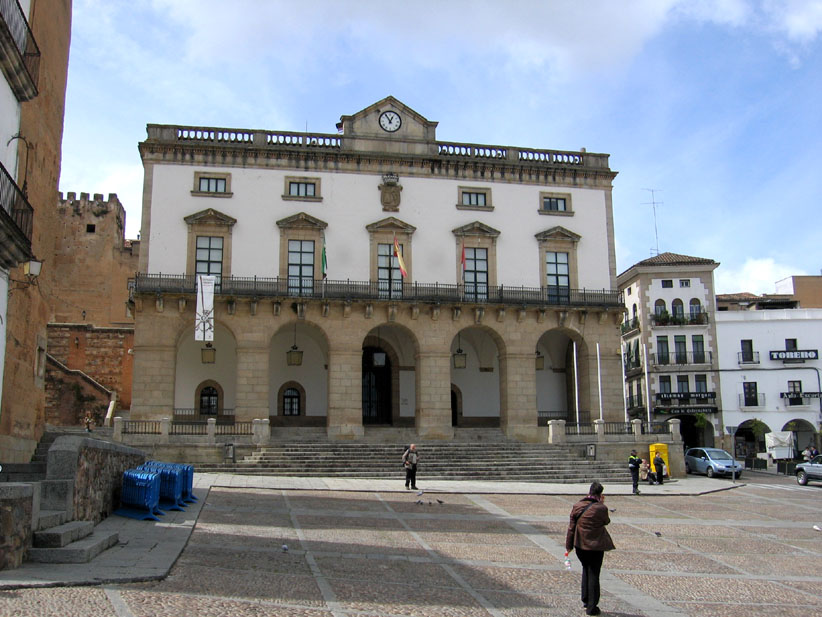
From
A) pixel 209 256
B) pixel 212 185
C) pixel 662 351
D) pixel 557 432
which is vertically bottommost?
pixel 557 432

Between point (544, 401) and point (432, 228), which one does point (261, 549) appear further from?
point (544, 401)

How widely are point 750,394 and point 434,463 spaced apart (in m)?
28.4

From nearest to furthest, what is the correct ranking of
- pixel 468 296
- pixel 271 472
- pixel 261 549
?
pixel 261 549 < pixel 271 472 < pixel 468 296

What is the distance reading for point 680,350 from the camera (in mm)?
51469

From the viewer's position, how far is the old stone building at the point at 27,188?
15891 millimetres

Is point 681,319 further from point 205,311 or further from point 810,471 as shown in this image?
point 205,311

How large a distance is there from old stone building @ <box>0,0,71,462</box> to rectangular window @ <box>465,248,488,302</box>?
20.8m

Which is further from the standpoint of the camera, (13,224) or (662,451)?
(662,451)

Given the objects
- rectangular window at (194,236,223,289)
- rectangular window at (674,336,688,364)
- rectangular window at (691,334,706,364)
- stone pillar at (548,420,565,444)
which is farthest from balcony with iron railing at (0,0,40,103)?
rectangular window at (691,334,706,364)

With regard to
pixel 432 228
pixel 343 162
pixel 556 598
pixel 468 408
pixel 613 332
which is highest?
pixel 343 162

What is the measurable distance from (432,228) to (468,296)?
371 centimetres

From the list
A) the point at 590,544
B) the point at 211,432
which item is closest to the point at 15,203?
the point at 590,544

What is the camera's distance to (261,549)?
42.5 ft

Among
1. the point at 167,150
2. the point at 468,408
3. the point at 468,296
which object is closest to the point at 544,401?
the point at 468,408
